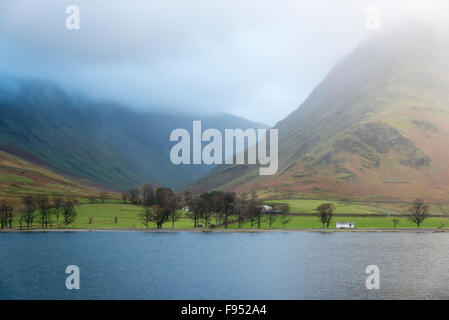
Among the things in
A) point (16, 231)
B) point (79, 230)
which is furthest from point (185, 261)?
point (16, 231)

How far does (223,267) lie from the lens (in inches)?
4077

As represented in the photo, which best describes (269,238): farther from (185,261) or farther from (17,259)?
(17,259)

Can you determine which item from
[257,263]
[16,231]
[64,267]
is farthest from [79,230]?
[257,263]

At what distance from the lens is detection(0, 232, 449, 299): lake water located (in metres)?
78.0

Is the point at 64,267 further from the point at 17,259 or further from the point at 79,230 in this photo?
the point at 79,230

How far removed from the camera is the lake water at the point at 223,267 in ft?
256
